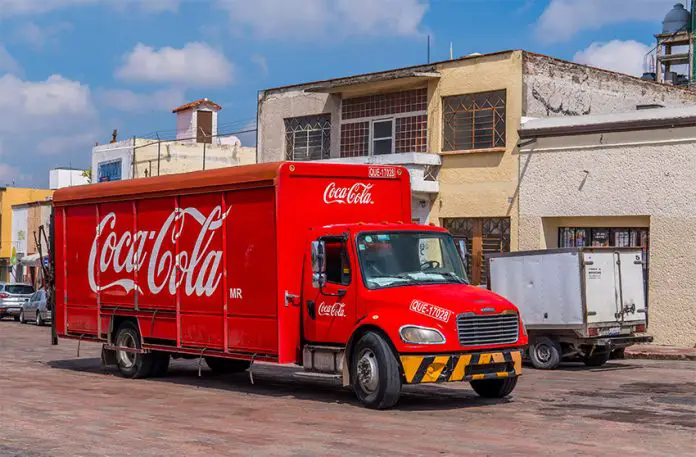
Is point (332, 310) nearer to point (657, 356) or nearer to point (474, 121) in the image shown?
point (657, 356)

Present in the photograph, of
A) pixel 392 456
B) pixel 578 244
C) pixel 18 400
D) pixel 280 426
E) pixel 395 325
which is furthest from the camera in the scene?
pixel 578 244

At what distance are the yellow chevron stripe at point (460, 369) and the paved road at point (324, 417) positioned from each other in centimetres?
45

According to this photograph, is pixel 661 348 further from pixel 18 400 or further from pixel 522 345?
pixel 18 400

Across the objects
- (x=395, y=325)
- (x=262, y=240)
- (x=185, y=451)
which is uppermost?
(x=262, y=240)

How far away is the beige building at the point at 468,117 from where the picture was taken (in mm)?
30000

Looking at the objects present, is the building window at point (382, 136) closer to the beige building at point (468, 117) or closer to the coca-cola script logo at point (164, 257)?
the beige building at point (468, 117)

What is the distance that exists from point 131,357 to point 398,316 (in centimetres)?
722

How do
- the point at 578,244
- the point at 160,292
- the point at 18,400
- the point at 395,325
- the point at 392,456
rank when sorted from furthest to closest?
the point at 578,244 → the point at 160,292 → the point at 18,400 → the point at 395,325 → the point at 392,456

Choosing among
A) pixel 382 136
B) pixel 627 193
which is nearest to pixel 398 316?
pixel 627 193

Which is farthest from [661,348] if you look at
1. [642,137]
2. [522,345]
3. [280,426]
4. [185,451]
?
[185,451]

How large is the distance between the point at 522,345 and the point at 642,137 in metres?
14.4

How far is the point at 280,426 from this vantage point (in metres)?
12.2

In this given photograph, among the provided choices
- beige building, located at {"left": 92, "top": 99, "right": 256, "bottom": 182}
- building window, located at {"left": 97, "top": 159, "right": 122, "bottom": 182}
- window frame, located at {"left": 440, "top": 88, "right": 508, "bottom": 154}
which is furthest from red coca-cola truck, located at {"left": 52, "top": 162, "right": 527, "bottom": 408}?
building window, located at {"left": 97, "top": 159, "right": 122, "bottom": 182}

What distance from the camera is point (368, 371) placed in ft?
45.5
